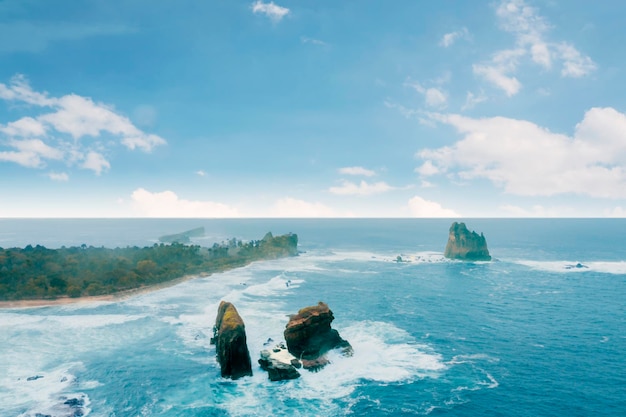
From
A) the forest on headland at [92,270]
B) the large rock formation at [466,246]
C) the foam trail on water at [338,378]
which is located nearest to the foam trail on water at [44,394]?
the foam trail on water at [338,378]

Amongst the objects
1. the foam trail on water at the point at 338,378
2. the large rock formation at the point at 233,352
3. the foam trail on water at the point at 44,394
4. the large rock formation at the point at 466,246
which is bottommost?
the foam trail on water at the point at 44,394

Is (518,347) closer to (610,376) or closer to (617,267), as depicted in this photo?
(610,376)

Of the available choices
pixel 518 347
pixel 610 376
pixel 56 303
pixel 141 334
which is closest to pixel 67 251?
pixel 56 303

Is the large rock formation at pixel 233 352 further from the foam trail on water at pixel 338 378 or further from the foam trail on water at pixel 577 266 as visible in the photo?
the foam trail on water at pixel 577 266

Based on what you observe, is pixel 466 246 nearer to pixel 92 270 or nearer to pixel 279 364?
pixel 279 364

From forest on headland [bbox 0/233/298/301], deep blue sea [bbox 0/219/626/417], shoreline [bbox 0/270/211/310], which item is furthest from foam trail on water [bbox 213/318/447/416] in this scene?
forest on headland [bbox 0/233/298/301]

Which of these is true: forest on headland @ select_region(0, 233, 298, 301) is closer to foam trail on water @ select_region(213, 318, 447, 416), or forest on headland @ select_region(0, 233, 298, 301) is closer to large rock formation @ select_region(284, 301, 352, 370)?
foam trail on water @ select_region(213, 318, 447, 416)
